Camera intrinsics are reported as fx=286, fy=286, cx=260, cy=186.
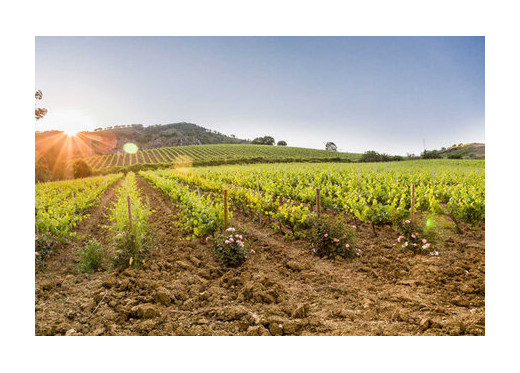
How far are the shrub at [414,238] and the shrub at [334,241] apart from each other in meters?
0.77

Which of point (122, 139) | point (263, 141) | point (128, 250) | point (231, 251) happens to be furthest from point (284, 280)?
point (263, 141)

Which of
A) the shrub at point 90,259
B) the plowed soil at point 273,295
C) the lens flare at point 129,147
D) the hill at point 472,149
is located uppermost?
the lens flare at point 129,147

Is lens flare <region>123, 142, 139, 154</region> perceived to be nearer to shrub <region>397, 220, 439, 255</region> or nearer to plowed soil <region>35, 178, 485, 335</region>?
plowed soil <region>35, 178, 485, 335</region>

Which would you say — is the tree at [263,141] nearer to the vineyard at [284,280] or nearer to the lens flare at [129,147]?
the lens flare at [129,147]

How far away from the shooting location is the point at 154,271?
13.0ft

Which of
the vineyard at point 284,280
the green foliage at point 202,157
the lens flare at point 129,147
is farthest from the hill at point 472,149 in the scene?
the lens flare at point 129,147

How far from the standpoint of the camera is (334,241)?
4.53 meters

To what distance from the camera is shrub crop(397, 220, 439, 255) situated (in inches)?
178

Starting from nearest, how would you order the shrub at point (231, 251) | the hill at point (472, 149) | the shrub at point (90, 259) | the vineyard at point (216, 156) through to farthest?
1. the hill at point (472, 149)
2. the shrub at point (90, 259)
3. the shrub at point (231, 251)
4. the vineyard at point (216, 156)

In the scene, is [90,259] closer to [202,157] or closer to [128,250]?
[128,250]

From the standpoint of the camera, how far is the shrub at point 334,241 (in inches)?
176

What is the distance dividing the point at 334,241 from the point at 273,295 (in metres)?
1.71
